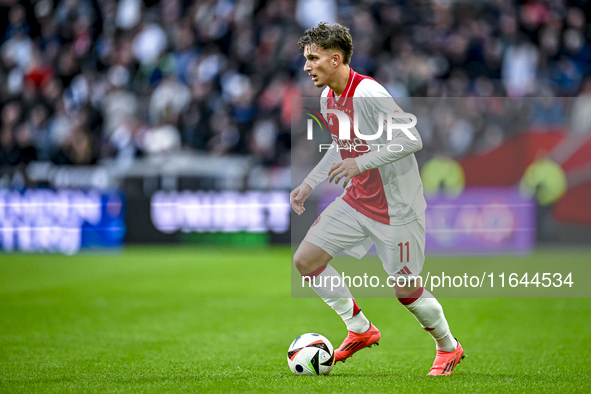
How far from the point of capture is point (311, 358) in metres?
4.19

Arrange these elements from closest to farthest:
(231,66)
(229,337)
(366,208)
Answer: (366,208) → (229,337) → (231,66)

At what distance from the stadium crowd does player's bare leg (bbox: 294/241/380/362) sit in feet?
25.0

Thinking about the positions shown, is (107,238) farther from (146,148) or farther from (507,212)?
(507,212)

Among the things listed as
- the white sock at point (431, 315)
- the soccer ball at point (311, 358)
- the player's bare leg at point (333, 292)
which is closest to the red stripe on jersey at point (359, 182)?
the player's bare leg at point (333, 292)

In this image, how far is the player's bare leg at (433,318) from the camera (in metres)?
4.18

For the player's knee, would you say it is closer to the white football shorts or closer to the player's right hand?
the white football shorts

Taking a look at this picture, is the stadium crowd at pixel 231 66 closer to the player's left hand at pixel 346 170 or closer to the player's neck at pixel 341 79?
the player's neck at pixel 341 79

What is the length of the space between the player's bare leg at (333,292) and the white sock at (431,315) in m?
0.38

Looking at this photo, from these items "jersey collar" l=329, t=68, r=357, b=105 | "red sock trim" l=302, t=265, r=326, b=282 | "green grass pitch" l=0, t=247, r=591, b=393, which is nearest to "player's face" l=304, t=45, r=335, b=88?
"jersey collar" l=329, t=68, r=357, b=105

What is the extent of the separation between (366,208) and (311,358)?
0.93m

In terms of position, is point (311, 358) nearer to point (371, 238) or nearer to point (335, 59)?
point (371, 238)

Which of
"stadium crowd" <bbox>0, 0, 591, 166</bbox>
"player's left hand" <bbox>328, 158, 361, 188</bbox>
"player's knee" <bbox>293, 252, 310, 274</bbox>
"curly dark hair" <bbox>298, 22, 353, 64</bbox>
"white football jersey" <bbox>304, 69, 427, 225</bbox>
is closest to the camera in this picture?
"player's left hand" <bbox>328, 158, 361, 188</bbox>

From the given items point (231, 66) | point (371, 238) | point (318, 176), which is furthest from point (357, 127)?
point (231, 66)

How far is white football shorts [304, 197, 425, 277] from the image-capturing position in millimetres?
4164
